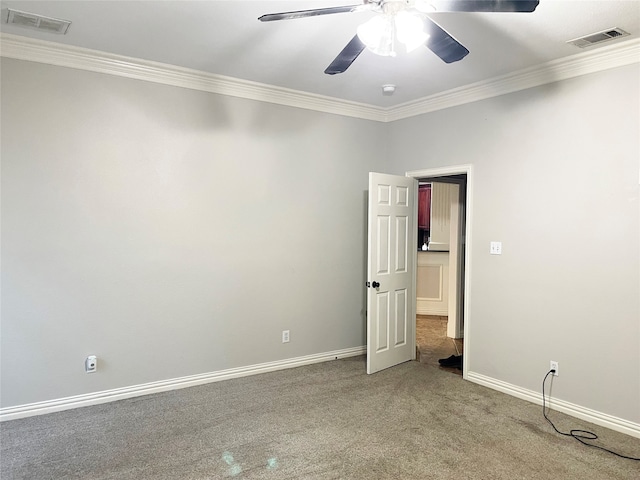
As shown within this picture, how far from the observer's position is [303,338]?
4.40 meters

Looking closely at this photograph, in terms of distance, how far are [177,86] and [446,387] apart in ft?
11.6

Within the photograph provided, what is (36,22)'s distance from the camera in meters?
2.76

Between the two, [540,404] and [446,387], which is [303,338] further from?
[540,404]

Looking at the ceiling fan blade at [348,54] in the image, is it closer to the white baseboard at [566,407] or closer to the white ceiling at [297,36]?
the white ceiling at [297,36]

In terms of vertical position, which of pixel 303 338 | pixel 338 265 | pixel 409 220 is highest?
pixel 409 220

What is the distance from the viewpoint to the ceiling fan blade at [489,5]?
177 centimetres

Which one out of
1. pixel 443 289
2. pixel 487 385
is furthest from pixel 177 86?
pixel 443 289

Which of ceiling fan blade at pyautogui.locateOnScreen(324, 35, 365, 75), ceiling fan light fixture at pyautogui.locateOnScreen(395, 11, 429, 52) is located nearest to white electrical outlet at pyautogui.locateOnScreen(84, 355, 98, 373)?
ceiling fan blade at pyautogui.locateOnScreen(324, 35, 365, 75)

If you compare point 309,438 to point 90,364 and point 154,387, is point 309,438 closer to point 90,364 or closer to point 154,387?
point 154,387

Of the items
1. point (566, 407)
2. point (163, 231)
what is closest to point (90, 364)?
point (163, 231)

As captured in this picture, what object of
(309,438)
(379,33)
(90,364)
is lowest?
(309,438)

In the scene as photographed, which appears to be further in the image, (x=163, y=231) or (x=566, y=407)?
(x=163, y=231)

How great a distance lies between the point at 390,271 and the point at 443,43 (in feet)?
8.38

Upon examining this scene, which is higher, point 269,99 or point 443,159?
point 269,99
